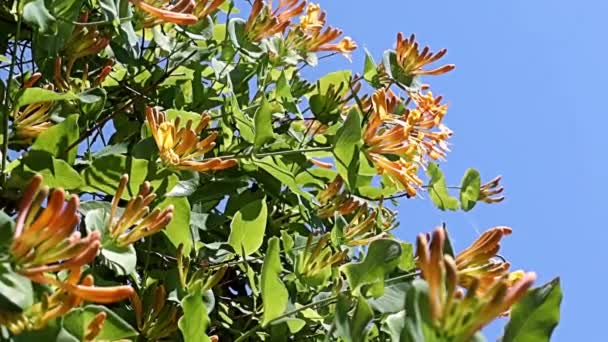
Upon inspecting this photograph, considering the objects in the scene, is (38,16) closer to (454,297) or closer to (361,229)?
(361,229)

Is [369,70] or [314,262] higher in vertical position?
[369,70]

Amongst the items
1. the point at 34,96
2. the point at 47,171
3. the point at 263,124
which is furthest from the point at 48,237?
the point at 263,124

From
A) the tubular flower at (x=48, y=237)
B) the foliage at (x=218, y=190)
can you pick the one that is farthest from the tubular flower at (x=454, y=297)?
the tubular flower at (x=48, y=237)

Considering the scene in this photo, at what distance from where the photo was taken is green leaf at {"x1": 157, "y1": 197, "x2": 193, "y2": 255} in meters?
1.12

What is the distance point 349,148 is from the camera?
4.26 ft

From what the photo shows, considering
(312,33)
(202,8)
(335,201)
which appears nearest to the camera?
(202,8)

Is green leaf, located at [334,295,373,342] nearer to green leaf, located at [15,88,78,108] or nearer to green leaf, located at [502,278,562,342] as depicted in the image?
green leaf, located at [502,278,562,342]

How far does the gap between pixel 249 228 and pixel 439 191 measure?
548mm

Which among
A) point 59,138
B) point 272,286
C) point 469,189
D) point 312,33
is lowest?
point 272,286

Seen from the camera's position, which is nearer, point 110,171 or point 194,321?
point 194,321

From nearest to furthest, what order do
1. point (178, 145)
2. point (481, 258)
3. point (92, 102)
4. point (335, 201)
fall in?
point (481, 258) → point (178, 145) → point (92, 102) → point (335, 201)

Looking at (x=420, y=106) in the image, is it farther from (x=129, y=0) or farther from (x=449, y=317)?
(x=449, y=317)

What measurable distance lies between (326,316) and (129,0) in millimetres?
528

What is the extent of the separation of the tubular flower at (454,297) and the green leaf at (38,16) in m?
0.69
